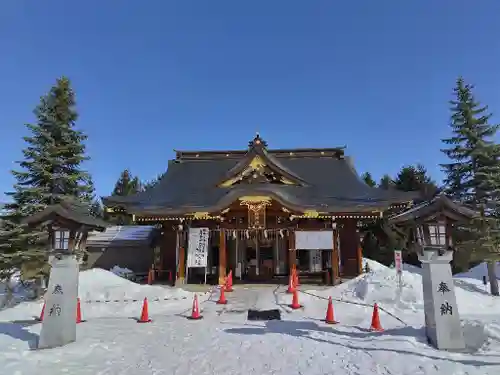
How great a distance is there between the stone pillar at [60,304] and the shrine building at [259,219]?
8.15 metres

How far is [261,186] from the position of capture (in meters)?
16.9

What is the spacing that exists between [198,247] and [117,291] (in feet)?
13.3

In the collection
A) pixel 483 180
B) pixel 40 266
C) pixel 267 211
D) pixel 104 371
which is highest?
pixel 483 180

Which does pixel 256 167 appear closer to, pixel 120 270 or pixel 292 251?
pixel 292 251

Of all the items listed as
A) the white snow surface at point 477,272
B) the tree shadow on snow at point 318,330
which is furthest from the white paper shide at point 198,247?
the white snow surface at point 477,272

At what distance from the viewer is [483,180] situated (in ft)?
53.9

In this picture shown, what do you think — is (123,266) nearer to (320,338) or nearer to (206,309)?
(206,309)


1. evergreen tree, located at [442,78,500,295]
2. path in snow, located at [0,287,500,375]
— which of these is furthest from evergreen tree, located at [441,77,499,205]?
path in snow, located at [0,287,500,375]

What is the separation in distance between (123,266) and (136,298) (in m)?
10.9

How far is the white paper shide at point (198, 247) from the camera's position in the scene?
15969 mm

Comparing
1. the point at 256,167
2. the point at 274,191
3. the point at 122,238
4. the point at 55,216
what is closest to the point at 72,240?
the point at 55,216

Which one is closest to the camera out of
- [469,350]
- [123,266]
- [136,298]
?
[469,350]

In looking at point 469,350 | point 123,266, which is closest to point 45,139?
point 123,266

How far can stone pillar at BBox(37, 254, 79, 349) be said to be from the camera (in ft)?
24.6
